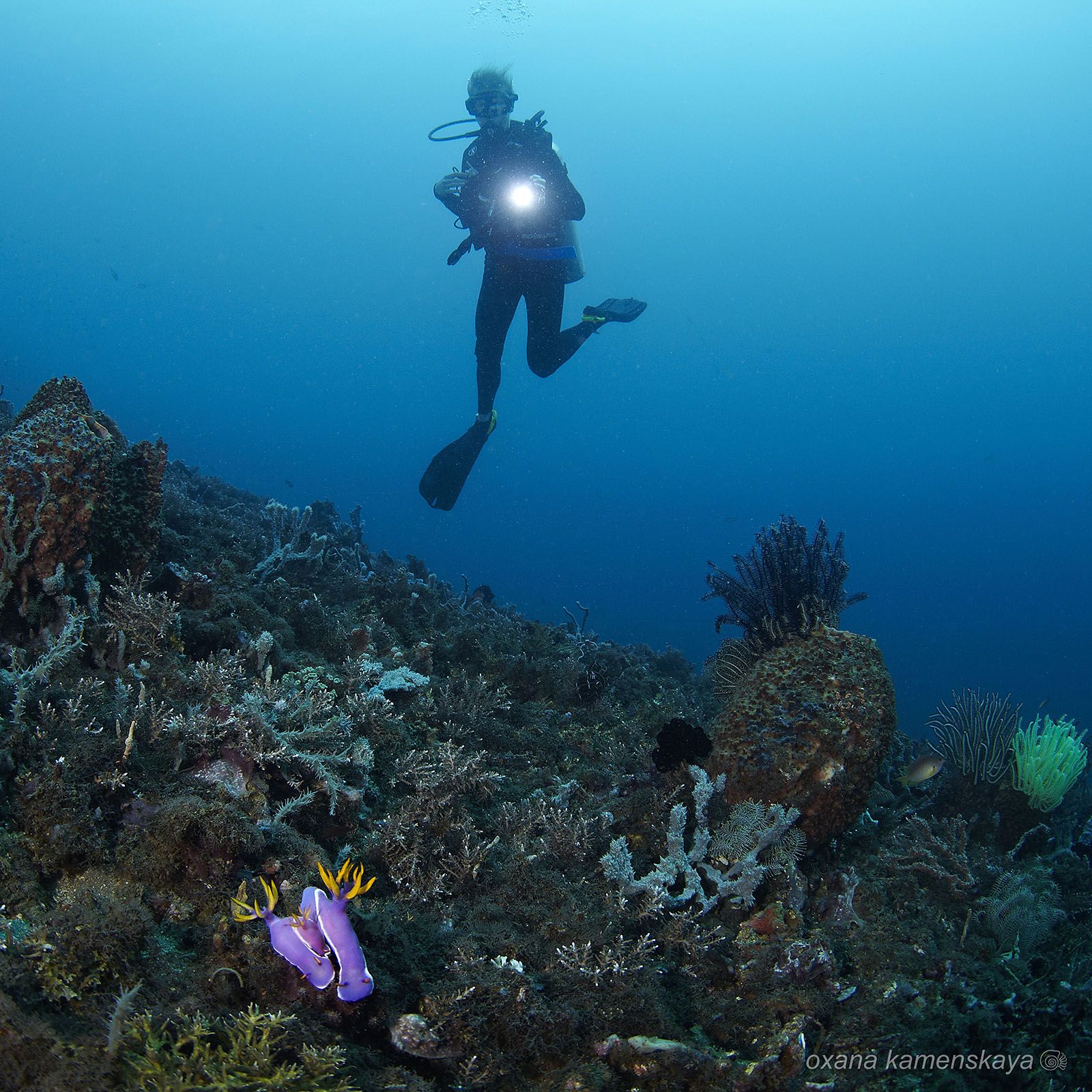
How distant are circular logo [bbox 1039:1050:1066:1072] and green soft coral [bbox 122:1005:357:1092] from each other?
274cm

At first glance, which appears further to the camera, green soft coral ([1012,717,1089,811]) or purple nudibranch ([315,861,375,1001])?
green soft coral ([1012,717,1089,811])

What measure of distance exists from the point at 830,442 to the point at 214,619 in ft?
443

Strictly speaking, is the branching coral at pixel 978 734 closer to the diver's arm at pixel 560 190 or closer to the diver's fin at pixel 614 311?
the diver's fin at pixel 614 311

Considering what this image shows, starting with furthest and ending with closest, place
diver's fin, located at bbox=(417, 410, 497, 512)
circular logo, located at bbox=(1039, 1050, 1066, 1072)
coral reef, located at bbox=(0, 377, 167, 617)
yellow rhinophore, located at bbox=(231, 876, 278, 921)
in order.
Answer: diver's fin, located at bbox=(417, 410, 497, 512) < coral reef, located at bbox=(0, 377, 167, 617) < circular logo, located at bbox=(1039, 1050, 1066, 1072) < yellow rhinophore, located at bbox=(231, 876, 278, 921)

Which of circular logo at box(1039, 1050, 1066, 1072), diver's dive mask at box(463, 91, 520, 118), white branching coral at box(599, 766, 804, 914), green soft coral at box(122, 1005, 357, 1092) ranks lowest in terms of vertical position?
circular logo at box(1039, 1050, 1066, 1072)

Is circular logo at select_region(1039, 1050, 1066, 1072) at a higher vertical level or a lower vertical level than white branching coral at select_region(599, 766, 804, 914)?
lower

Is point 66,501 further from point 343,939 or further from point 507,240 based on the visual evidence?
point 507,240

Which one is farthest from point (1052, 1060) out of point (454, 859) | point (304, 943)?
point (304, 943)

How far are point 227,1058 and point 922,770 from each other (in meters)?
4.74

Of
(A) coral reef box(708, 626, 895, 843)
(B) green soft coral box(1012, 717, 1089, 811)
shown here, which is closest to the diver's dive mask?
(A) coral reef box(708, 626, 895, 843)

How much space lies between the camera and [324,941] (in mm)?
2094

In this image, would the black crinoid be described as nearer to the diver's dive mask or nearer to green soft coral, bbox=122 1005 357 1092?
green soft coral, bbox=122 1005 357 1092

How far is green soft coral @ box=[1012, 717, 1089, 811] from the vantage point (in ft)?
15.4

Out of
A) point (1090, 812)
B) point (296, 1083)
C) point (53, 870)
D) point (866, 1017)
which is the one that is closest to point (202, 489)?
point (53, 870)
